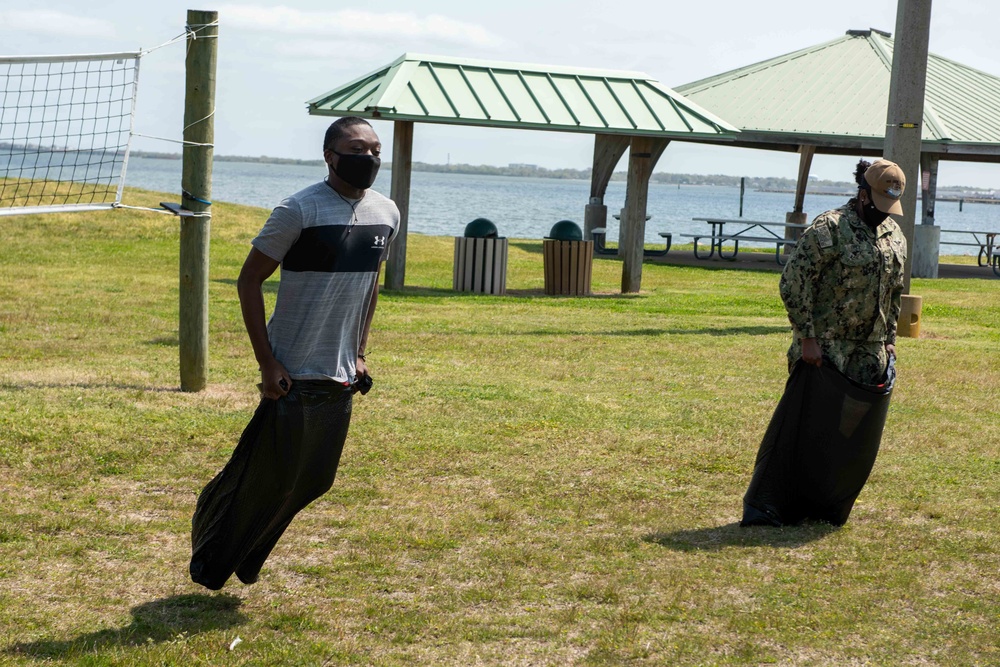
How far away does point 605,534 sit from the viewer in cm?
596


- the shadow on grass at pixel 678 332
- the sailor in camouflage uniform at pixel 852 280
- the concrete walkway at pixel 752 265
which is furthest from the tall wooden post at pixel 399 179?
the sailor in camouflage uniform at pixel 852 280

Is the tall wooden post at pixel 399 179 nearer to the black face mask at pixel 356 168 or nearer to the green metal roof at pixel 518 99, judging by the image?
the green metal roof at pixel 518 99

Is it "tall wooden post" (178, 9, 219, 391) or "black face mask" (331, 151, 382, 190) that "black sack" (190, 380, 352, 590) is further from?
"tall wooden post" (178, 9, 219, 391)

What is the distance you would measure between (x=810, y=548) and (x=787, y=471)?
44cm

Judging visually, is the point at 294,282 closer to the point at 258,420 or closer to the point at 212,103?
the point at 258,420

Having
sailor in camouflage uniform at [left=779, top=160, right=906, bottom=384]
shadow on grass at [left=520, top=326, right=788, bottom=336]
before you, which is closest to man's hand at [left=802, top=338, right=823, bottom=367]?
sailor in camouflage uniform at [left=779, top=160, right=906, bottom=384]

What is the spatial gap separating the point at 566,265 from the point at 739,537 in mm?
12406

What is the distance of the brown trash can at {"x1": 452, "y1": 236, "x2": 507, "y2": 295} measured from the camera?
17859 millimetres

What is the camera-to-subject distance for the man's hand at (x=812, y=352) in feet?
19.1

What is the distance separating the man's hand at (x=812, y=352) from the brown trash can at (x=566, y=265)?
40.4 ft

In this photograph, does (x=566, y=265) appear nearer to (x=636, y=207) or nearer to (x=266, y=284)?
(x=636, y=207)

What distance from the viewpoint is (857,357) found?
19.5 feet

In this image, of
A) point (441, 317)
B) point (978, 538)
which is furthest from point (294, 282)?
point (441, 317)

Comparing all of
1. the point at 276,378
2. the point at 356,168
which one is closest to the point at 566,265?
the point at 356,168
